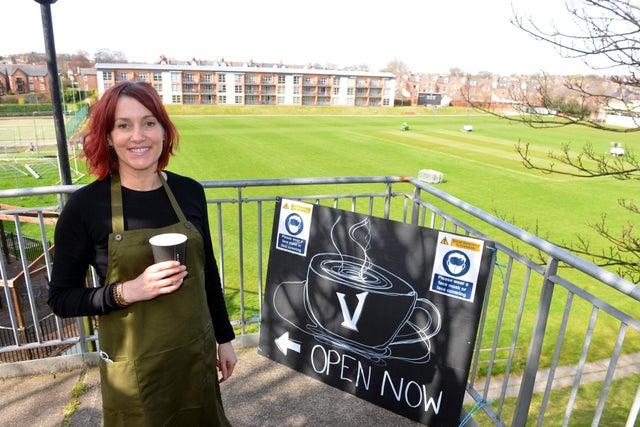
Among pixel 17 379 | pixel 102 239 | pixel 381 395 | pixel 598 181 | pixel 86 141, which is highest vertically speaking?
pixel 86 141

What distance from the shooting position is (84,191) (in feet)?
5.83

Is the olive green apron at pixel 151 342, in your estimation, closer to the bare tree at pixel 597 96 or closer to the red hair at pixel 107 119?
the red hair at pixel 107 119

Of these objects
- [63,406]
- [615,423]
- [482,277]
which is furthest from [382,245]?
[615,423]

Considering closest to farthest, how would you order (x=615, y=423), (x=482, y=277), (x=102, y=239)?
(x=102, y=239) < (x=482, y=277) < (x=615, y=423)

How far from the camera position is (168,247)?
1.64 meters

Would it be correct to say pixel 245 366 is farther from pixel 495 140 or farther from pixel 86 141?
pixel 495 140

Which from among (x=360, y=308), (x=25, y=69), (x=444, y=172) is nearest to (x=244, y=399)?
(x=360, y=308)

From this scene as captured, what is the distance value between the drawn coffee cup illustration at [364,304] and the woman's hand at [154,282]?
4.85 feet

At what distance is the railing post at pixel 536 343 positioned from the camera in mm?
2285

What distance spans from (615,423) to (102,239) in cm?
734

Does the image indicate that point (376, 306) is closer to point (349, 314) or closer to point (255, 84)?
point (349, 314)

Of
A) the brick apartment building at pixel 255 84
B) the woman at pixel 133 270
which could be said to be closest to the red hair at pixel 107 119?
the woman at pixel 133 270

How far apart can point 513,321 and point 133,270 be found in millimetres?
10538

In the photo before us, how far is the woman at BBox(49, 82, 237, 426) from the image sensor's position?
5.68 ft
